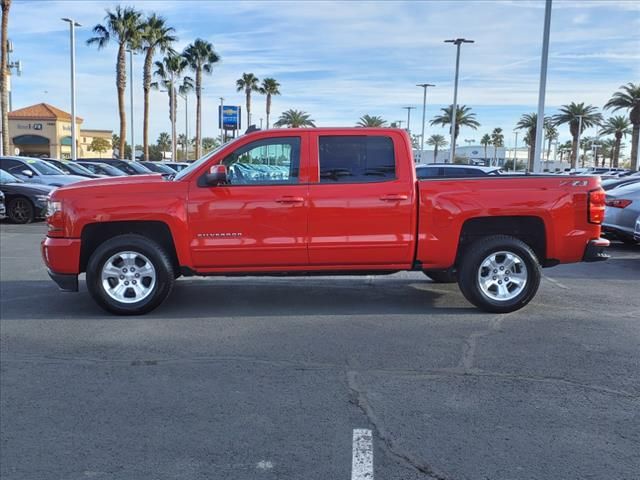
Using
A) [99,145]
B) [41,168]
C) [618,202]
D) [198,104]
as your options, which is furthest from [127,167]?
[99,145]

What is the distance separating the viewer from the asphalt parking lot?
3.38m

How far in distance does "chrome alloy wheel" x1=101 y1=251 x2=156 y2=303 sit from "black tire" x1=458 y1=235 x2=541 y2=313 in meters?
3.35

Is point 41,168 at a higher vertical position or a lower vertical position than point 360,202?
higher

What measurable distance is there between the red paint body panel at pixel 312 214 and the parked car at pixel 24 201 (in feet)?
31.6

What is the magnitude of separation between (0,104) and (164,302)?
26124mm

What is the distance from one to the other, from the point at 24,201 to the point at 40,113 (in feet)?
192

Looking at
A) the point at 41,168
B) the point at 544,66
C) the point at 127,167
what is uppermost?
the point at 544,66

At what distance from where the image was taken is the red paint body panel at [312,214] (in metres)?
6.21

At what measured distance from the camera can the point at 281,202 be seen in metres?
6.22

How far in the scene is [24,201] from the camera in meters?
15.0

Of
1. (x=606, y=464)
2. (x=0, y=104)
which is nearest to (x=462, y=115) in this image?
(x=0, y=104)

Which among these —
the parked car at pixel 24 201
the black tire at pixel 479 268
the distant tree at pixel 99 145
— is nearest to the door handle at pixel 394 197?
the black tire at pixel 479 268

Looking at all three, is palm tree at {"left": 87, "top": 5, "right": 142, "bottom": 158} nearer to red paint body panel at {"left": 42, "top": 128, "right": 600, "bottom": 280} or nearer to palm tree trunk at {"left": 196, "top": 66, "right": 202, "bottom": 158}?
palm tree trunk at {"left": 196, "top": 66, "right": 202, "bottom": 158}

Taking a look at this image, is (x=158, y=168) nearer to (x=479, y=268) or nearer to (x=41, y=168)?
(x=41, y=168)
